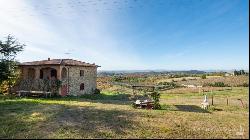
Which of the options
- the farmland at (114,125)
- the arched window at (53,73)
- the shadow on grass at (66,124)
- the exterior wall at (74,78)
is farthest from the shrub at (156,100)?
the arched window at (53,73)

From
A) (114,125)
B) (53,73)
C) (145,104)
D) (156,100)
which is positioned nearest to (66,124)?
(114,125)

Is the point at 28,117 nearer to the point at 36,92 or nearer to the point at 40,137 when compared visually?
the point at 40,137

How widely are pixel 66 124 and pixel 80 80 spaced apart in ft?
71.3

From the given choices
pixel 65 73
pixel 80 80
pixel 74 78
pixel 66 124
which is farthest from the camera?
pixel 80 80

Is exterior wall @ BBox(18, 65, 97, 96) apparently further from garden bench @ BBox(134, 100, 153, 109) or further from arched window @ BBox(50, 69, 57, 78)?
garden bench @ BBox(134, 100, 153, 109)

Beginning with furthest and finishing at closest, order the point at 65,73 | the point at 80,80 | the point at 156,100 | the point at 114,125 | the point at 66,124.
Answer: the point at 80,80
the point at 65,73
the point at 156,100
the point at 66,124
the point at 114,125

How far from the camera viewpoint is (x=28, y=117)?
18.2 metres

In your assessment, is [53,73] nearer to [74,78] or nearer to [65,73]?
[65,73]

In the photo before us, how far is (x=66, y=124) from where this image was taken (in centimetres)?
1605

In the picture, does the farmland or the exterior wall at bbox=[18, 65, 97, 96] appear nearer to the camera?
the farmland

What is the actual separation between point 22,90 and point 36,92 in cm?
298

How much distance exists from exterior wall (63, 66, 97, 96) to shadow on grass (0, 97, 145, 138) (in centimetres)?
1487

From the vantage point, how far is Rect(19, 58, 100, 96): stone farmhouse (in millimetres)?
34375

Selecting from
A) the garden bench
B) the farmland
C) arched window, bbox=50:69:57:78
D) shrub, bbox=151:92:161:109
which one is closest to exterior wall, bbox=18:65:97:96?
arched window, bbox=50:69:57:78
